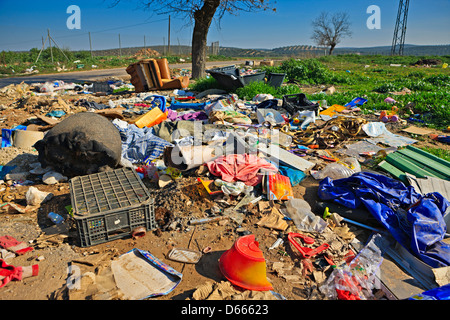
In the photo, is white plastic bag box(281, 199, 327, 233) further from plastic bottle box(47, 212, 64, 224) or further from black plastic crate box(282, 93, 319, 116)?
black plastic crate box(282, 93, 319, 116)

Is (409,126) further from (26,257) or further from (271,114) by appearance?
(26,257)

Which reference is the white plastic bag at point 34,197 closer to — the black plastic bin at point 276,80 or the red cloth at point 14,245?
the red cloth at point 14,245

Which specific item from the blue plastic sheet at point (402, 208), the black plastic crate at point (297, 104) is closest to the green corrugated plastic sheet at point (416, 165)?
the blue plastic sheet at point (402, 208)

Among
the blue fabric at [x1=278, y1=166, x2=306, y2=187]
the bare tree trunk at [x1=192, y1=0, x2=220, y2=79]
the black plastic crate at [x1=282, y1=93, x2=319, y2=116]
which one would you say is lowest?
the blue fabric at [x1=278, y1=166, x2=306, y2=187]

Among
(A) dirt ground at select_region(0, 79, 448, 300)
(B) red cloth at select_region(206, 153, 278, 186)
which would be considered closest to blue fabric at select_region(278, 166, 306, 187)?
(A) dirt ground at select_region(0, 79, 448, 300)

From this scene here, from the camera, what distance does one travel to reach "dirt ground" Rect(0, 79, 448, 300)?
226 cm

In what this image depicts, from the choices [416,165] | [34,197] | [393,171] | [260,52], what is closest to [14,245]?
[34,197]

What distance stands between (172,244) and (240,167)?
4.70ft

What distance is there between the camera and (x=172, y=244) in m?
2.81

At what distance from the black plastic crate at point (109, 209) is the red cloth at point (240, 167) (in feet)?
3.51

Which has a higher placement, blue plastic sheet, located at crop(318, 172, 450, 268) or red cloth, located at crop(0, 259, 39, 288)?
blue plastic sheet, located at crop(318, 172, 450, 268)

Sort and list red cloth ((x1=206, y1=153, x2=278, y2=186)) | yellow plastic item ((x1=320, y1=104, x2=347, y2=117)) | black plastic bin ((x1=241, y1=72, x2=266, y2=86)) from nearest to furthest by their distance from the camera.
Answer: red cloth ((x1=206, y1=153, x2=278, y2=186)), yellow plastic item ((x1=320, y1=104, x2=347, y2=117)), black plastic bin ((x1=241, y1=72, x2=266, y2=86))

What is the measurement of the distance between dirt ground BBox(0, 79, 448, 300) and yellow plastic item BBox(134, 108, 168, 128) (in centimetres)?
215

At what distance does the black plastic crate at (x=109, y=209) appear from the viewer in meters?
2.64
